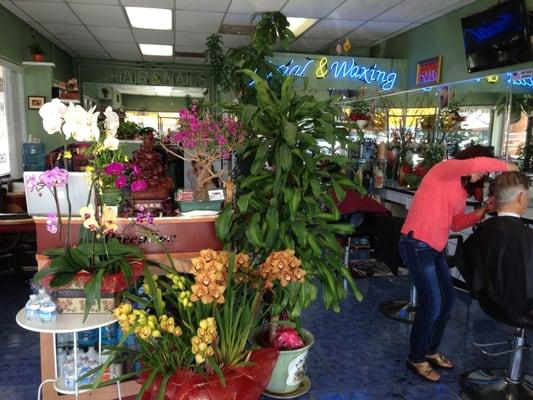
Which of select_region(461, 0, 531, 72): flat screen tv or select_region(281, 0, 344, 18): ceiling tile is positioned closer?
select_region(461, 0, 531, 72): flat screen tv

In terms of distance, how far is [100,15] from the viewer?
5.73 meters

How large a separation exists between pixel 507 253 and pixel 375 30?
474cm

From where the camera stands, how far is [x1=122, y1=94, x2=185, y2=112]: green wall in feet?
45.3

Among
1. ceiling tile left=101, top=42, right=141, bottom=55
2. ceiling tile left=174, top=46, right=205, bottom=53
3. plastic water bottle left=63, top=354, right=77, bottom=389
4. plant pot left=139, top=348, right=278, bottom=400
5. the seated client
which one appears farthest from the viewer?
ceiling tile left=174, top=46, right=205, bottom=53

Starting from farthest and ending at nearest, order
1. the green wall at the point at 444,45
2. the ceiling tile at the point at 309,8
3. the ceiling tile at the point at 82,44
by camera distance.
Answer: the ceiling tile at the point at 82,44
the green wall at the point at 444,45
the ceiling tile at the point at 309,8

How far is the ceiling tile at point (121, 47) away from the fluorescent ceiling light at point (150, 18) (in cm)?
140

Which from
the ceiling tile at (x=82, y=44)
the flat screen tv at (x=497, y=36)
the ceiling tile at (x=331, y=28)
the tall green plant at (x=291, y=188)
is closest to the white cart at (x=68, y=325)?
the tall green plant at (x=291, y=188)

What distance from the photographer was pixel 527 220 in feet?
10.6

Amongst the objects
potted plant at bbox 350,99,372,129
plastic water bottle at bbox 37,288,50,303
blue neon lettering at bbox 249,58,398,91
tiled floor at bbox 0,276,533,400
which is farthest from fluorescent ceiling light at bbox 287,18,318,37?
plastic water bottle at bbox 37,288,50,303

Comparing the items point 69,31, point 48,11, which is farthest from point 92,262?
point 69,31

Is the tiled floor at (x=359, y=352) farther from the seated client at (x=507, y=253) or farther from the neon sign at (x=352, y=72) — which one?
the neon sign at (x=352, y=72)

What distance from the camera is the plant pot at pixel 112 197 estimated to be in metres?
2.31

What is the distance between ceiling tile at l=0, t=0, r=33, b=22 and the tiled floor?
133 inches

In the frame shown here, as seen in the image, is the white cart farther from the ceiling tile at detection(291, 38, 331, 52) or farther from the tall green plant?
the ceiling tile at detection(291, 38, 331, 52)
